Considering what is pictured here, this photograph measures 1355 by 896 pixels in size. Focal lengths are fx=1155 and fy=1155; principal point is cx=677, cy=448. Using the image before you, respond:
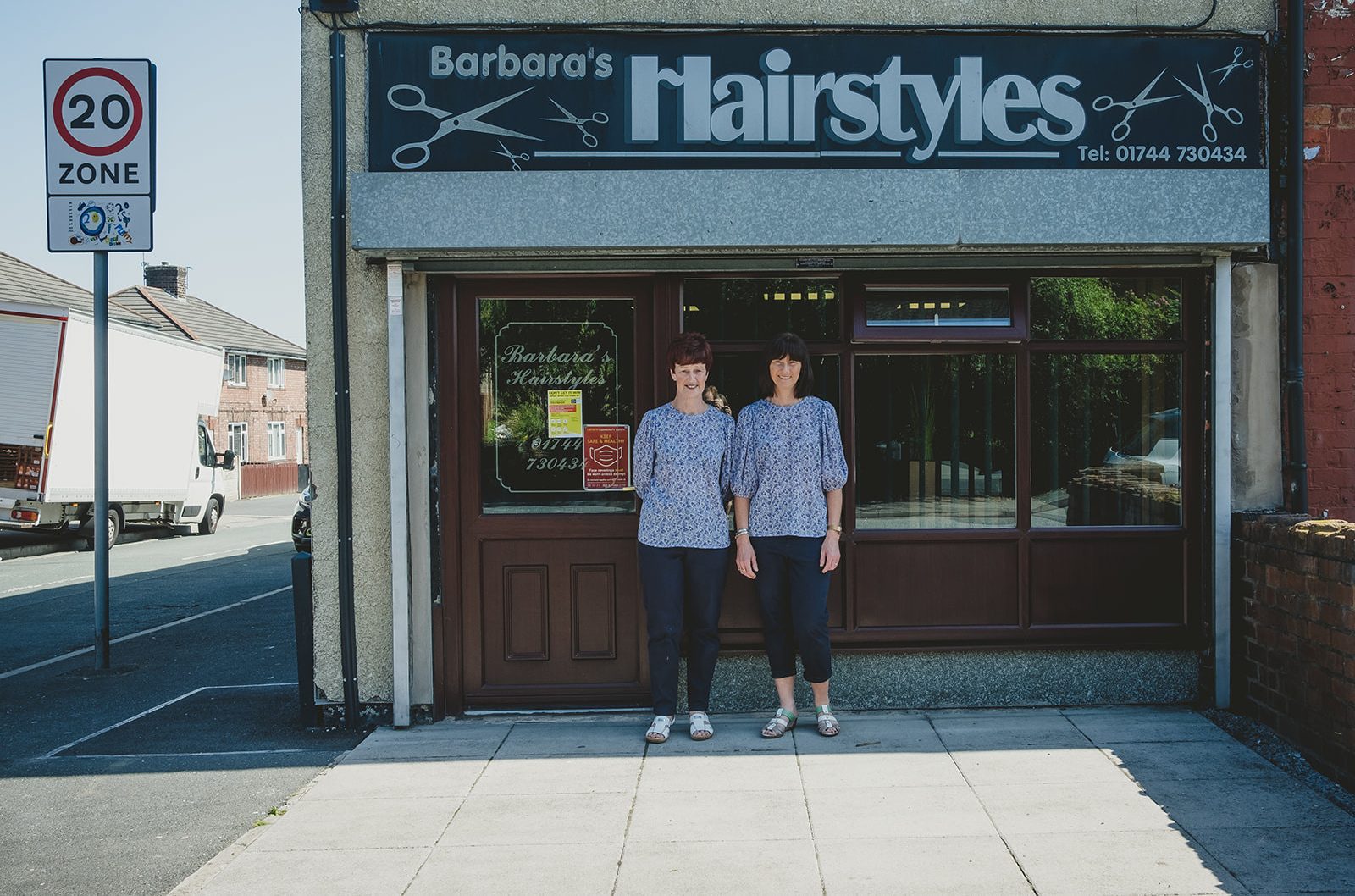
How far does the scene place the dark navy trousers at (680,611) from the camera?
571 cm

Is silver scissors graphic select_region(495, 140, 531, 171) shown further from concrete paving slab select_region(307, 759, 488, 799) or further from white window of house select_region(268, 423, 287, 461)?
white window of house select_region(268, 423, 287, 461)

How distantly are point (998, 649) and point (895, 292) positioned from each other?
6.67ft

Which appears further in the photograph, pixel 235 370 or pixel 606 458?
pixel 235 370

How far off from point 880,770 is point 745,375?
2.22 m

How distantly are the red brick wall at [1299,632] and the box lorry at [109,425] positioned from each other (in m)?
15.2

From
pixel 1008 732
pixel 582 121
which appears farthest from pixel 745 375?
pixel 1008 732

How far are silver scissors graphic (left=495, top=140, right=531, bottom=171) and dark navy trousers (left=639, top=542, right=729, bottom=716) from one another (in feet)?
6.75

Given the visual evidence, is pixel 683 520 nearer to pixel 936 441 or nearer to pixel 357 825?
pixel 936 441

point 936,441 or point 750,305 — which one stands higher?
point 750,305

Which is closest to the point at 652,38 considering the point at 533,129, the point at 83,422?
the point at 533,129

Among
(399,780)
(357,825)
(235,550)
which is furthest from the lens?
(235,550)

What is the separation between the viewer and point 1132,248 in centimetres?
605

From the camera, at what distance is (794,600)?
5.78 metres

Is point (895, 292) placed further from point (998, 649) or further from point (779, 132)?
point (998, 649)
